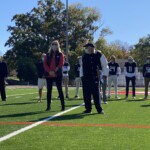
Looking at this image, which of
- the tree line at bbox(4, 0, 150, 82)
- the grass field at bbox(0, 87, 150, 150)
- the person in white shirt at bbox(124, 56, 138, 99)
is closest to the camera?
the grass field at bbox(0, 87, 150, 150)

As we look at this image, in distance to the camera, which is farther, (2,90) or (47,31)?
(47,31)

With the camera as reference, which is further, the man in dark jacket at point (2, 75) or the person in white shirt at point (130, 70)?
the person in white shirt at point (130, 70)

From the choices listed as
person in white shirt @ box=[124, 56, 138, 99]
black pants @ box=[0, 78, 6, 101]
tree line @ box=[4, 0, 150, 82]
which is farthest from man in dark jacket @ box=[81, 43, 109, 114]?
tree line @ box=[4, 0, 150, 82]

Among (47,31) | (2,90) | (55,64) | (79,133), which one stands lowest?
(79,133)

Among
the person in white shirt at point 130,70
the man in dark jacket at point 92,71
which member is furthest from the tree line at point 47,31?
the man in dark jacket at point 92,71

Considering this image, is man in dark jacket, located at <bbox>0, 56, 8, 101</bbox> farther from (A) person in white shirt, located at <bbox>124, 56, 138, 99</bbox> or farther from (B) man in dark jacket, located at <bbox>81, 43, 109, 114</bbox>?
(B) man in dark jacket, located at <bbox>81, 43, 109, 114</bbox>

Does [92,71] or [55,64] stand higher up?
[55,64]

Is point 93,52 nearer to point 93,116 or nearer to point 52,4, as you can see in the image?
point 93,116

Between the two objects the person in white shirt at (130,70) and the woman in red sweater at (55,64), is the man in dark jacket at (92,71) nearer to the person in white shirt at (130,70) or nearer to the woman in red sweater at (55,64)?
the woman in red sweater at (55,64)

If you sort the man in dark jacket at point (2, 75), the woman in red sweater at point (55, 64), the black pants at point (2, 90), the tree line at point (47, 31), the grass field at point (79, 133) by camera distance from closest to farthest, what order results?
the grass field at point (79, 133) → the woman in red sweater at point (55, 64) → the man in dark jacket at point (2, 75) → the black pants at point (2, 90) → the tree line at point (47, 31)

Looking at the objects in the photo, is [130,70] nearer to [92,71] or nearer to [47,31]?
[92,71]

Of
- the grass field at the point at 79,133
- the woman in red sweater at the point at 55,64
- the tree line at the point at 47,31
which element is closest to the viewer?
the grass field at the point at 79,133

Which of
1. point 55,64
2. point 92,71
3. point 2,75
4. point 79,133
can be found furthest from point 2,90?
point 79,133

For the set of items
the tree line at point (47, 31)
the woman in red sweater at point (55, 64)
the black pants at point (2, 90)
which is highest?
the tree line at point (47, 31)
